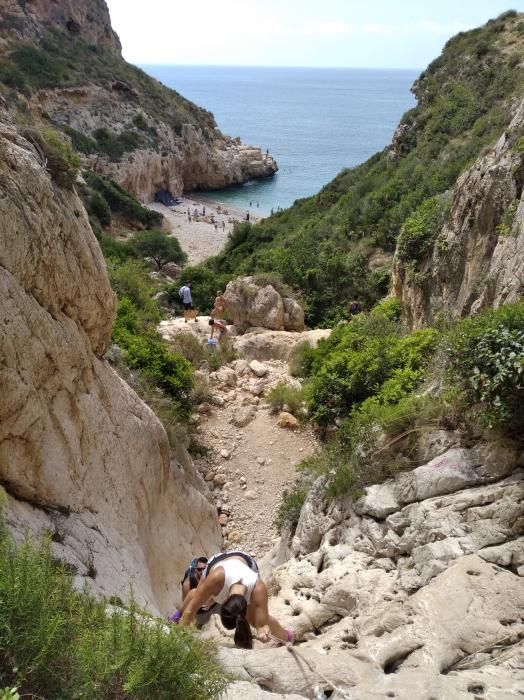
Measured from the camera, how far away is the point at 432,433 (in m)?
6.60

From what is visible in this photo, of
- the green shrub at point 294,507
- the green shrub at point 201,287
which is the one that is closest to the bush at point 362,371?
the green shrub at point 294,507

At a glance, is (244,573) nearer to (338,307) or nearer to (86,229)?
(86,229)

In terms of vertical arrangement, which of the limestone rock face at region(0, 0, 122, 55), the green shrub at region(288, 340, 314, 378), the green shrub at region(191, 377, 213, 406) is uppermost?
the limestone rock face at region(0, 0, 122, 55)

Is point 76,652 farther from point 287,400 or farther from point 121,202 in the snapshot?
point 121,202

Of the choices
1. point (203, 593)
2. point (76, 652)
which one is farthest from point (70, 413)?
point (76, 652)

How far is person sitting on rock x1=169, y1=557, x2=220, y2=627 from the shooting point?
198 inches

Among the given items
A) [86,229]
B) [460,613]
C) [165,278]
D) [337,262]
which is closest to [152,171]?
[165,278]

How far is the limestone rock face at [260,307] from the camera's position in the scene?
17672 mm

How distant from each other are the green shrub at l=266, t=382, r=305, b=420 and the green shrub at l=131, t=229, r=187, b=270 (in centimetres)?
2770

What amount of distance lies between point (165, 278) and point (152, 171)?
3138cm

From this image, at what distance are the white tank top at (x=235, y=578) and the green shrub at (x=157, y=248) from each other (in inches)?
1383

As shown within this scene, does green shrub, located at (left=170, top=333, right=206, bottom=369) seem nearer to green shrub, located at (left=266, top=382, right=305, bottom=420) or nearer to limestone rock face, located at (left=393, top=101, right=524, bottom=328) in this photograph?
green shrub, located at (left=266, top=382, right=305, bottom=420)

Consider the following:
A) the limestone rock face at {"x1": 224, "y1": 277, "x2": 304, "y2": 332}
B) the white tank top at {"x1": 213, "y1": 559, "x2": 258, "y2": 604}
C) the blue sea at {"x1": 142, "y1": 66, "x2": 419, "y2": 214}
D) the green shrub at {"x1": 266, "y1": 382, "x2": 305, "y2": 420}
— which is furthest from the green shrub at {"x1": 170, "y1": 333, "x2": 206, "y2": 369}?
the blue sea at {"x1": 142, "y1": 66, "x2": 419, "y2": 214}

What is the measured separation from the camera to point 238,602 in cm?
463
